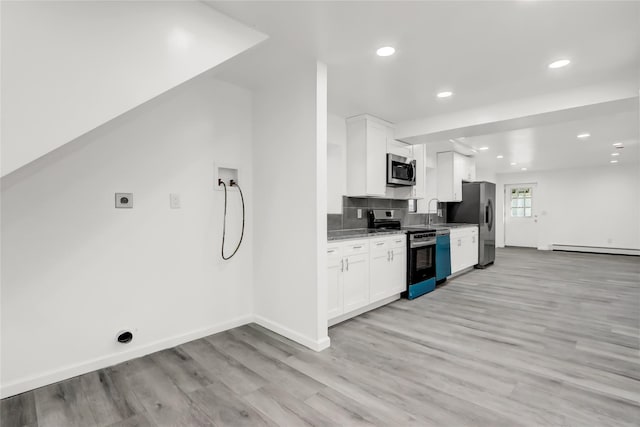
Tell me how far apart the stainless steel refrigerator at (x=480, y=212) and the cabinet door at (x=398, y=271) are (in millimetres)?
3105

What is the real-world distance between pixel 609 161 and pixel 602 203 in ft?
4.30

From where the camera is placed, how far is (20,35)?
1.37 m

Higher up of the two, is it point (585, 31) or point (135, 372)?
point (585, 31)

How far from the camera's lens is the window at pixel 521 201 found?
31.6 ft

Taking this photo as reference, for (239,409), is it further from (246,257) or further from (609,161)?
(609,161)

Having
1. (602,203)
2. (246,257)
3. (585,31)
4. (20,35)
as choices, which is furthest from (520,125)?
(602,203)

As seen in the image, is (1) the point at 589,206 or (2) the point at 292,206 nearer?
(2) the point at 292,206

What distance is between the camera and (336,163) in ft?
13.5

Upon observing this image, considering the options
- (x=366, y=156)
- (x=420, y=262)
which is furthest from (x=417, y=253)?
(x=366, y=156)

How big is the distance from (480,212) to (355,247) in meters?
4.32

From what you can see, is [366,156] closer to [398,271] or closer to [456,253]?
[398,271]

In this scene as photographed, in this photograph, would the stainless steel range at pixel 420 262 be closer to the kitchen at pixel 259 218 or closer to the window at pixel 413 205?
the kitchen at pixel 259 218

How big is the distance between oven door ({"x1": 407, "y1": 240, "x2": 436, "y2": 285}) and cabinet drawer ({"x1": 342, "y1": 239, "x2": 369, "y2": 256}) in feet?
3.18

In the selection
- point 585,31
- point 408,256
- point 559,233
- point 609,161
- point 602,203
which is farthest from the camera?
point 559,233
